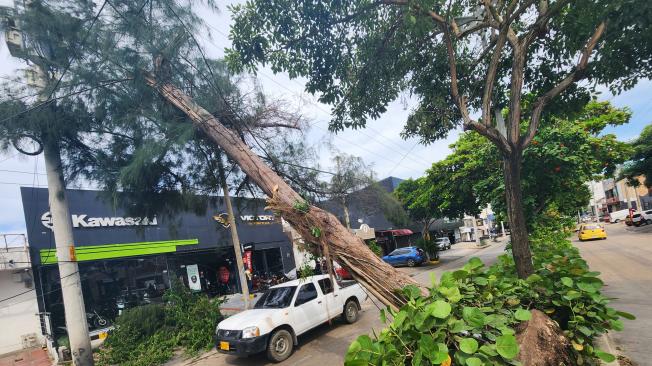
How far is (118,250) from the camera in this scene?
45.4 feet

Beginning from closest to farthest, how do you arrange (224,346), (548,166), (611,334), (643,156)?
(611,334) → (224,346) → (548,166) → (643,156)

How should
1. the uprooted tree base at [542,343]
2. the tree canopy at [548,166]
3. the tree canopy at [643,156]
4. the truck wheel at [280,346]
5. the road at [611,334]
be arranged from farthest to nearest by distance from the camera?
the tree canopy at [643,156] < the tree canopy at [548,166] < the truck wheel at [280,346] < the road at [611,334] < the uprooted tree base at [542,343]

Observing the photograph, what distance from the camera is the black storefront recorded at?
1193 centimetres

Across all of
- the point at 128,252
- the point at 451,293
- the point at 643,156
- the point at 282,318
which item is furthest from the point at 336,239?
the point at 643,156

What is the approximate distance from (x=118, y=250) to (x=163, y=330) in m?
6.09

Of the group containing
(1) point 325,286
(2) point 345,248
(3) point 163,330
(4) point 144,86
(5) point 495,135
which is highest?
(4) point 144,86

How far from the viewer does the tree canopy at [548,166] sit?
32.0 feet

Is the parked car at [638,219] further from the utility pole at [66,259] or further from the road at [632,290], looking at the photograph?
the utility pole at [66,259]

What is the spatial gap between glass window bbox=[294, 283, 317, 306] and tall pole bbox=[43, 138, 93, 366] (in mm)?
4393

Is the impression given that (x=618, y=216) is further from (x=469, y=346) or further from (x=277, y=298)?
(x=469, y=346)

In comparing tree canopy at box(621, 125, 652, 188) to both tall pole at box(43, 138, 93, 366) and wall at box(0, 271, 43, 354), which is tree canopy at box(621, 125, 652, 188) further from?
wall at box(0, 271, 43, 354)

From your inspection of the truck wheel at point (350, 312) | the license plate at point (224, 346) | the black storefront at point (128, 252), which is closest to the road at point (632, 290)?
the truck wheel at point (350, 312)

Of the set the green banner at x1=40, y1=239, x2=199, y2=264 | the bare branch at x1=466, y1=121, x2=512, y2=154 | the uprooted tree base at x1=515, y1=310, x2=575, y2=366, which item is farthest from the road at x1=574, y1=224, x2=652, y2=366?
the green banner at x1=40, y1=239, x2=199, y2=264

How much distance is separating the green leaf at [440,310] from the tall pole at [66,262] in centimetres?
758
